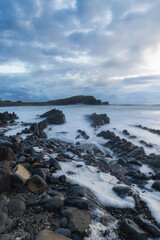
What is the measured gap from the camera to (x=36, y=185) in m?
3.39

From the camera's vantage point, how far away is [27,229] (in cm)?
235

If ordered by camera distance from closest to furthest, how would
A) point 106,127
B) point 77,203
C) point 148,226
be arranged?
point 148,226 → point 77,203 → point 106,127

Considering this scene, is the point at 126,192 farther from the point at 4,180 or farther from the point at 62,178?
the point at 4,180

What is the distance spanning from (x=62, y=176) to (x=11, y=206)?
153cm

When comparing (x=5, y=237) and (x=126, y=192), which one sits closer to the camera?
(x=5, y=237)

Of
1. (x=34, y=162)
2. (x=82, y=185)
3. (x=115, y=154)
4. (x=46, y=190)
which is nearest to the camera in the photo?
(x=46, y=190)

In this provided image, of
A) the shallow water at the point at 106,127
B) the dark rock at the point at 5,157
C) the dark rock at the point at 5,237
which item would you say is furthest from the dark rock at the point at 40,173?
the shallow water at the point at 106,127

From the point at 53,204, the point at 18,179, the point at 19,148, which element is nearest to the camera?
the point at 53,204

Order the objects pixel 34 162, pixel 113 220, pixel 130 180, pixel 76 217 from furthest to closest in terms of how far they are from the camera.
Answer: pixel 130 180 → pixel 34 162 → pixel 113 220 → pixel 76 217

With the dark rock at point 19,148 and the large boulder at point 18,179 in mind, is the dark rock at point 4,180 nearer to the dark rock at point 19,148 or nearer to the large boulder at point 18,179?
the large boulder at point 18,179

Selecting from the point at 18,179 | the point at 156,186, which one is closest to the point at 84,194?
the point at 18,179

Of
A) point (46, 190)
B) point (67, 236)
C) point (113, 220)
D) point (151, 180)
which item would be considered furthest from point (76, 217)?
point (151, 180)

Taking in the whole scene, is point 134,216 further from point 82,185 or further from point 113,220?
point 82,185

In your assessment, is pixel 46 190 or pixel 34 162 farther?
pixel 34 162
